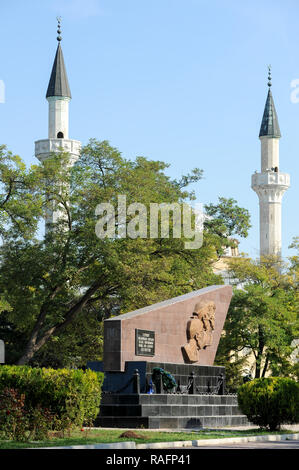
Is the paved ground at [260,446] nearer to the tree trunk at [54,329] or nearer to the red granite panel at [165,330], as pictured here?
the red granite panel at [165,330]

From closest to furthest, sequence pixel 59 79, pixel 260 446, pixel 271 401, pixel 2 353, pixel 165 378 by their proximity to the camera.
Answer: pixel 260 446
pixel 271 401
pixel 165 378
pixel 2 353
pixel 59 79

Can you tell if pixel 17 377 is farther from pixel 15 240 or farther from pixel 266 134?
pixel 266 134

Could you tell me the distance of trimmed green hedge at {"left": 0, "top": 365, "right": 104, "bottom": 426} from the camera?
16.1m

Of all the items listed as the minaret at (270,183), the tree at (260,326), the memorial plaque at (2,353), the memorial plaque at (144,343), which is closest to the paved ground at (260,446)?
the memorial plaque at (144,343)

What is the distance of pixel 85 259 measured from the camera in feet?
111

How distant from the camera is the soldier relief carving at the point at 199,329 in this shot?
24.5 meters

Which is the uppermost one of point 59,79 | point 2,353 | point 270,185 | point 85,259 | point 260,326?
point 59,79

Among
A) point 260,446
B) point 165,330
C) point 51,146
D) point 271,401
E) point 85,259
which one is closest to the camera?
point 260,446

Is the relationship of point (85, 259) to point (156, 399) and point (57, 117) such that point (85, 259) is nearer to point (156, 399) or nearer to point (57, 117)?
point (156, 399)

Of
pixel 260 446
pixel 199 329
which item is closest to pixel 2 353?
pixel 199 329

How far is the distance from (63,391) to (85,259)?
58.9 ft

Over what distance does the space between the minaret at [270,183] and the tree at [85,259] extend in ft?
118
